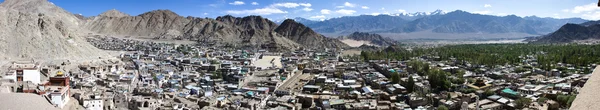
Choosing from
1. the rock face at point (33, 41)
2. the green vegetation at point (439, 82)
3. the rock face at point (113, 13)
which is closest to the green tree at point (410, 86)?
the green vegetation at point (439, 82)

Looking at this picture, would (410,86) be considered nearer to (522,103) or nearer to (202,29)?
(522,103)

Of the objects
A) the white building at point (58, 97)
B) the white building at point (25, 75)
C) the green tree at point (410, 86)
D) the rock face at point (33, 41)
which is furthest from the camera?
the rock face at point (33, 41)

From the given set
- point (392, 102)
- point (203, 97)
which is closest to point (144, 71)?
point (203, 97)

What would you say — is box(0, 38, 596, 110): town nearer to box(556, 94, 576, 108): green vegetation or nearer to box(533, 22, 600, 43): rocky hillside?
box(556, 94, 576, 108): green vegetation

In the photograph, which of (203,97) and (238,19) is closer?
(203,97)

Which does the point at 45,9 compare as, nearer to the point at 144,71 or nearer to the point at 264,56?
the point at 264,56

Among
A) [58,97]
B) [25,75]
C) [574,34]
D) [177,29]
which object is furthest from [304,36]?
[58,97]

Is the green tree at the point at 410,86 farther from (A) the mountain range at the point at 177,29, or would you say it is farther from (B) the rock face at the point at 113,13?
(B) the rock face at the point at 113,13

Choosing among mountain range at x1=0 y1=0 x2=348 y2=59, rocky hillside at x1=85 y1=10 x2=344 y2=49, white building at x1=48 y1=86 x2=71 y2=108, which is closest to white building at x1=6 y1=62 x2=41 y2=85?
white building at x1=48 y1=86 x2=71 y2=108
